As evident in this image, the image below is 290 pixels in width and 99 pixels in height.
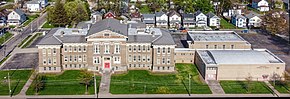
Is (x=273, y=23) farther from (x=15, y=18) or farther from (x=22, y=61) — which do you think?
(x=15, y=18)

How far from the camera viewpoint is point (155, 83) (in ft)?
109

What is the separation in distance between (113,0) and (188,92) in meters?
44.1

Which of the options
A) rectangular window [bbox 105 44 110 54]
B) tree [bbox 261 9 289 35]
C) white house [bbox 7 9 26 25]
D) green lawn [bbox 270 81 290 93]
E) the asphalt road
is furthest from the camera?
white house [bbox 7 9 26 25]

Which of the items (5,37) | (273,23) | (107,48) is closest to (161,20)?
(273,23)

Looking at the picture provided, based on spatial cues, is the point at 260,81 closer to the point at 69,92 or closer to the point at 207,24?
the point at 69,92

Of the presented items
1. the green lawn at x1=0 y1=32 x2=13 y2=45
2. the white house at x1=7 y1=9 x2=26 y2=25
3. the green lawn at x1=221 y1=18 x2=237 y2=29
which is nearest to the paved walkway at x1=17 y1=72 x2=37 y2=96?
the green lawn at x1=0 y1=32 x2=13 y2=45

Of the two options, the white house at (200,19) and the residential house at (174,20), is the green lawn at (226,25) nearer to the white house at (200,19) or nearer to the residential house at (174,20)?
the white house at (200,19)

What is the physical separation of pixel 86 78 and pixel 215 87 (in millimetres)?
11448

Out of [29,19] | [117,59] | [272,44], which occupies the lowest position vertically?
[117,59]

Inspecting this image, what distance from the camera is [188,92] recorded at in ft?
101

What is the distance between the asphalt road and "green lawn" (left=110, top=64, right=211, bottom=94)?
1653cm

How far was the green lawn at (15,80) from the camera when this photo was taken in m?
31.2

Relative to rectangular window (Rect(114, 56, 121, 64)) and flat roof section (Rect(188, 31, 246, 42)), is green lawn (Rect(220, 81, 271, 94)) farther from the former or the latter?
rectangular window (Rect(114, 56, 121, 64))

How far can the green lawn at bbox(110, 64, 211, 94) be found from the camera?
31172 millimetres
